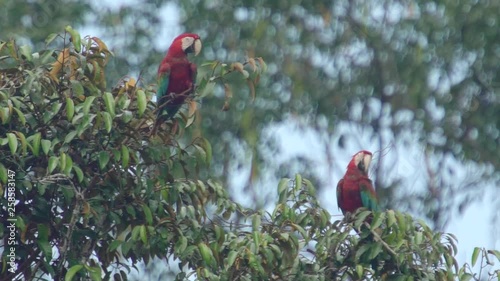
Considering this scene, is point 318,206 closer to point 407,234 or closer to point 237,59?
point 407,234

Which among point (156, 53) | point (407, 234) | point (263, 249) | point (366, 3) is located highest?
point (366, 3)

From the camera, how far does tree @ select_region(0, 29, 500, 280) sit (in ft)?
12.4

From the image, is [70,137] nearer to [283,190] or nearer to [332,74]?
[283,190]

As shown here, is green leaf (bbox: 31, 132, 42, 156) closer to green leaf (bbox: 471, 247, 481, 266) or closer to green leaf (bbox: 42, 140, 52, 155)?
green leaf (bbox: 42, 140, 52, 155)

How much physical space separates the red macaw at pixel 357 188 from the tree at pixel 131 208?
108 centimetres

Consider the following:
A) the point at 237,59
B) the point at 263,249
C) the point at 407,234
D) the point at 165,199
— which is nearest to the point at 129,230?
the point at 165,199

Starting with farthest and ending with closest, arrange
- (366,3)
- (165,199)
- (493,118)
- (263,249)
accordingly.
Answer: (366,3) → (493,118) → (165,199) → (263,249)

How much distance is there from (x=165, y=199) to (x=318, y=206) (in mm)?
573

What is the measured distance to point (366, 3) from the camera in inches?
344

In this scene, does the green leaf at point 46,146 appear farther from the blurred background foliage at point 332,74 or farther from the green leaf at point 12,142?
the blurred background foliage at point 332,74

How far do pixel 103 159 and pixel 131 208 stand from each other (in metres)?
0.24

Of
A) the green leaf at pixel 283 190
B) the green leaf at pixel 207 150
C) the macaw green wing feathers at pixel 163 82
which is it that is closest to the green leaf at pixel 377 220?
the green leaf at pixel 283 190

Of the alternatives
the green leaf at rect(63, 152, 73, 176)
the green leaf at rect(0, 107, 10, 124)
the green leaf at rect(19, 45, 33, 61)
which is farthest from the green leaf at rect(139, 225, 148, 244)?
the green leaf at rect(19, 45, 33, 61)

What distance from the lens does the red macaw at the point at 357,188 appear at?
520cm
